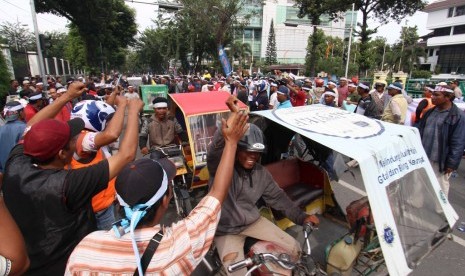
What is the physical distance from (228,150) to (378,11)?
27.3 metres

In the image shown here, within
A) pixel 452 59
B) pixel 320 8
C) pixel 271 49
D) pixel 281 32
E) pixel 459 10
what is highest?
pixel 459 10

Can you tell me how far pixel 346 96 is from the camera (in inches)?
428

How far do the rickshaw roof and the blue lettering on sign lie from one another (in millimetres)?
3111

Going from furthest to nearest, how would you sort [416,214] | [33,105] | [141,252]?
1. [33,105]
2. [416,214]
3. [141,252]

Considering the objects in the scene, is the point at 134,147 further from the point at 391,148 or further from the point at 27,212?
the point at 391,148

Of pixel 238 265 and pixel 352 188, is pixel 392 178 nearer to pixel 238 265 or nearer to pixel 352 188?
pixel 238 265

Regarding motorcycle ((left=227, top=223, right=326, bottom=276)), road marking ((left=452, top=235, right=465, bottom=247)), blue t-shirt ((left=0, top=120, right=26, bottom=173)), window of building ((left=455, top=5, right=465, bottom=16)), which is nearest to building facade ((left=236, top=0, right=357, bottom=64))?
window of building ((left=455, top=5, right=465, bottom=16))

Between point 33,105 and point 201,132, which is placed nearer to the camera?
point 201,132

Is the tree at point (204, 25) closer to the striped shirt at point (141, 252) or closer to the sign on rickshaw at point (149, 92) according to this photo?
the sign on rickshaw at point (149, 92)

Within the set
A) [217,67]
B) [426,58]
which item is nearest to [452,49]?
[426,58]

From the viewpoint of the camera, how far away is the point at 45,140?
5.98 ft

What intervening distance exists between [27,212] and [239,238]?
1.61 metres

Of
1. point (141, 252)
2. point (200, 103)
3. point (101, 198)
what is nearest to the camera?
point (141, 252)

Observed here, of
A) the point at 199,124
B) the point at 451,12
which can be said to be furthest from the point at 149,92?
the point at 451,12
